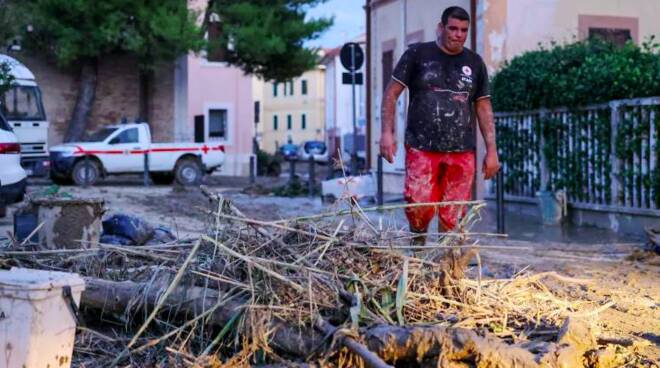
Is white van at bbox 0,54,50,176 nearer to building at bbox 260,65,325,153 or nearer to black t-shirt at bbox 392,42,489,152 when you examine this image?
black t-shirt at bbox 392,42,489,152

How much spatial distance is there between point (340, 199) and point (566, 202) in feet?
25.9

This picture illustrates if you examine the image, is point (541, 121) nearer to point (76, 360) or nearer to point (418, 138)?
point (418, 138)

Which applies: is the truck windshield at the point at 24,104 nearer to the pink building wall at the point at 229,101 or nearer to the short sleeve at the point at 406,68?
the pink building wall at the point at 229,101

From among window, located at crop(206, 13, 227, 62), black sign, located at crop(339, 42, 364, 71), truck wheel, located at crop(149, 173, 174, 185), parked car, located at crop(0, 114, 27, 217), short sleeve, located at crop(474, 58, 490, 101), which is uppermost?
window, located at crop(206, 13, 227, 62)

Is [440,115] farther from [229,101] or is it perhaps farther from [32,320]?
[229,101]

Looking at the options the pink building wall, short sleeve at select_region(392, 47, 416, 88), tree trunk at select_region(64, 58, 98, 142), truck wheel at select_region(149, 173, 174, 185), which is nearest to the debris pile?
short sleeve at select_region(392, 47, 416, 88)

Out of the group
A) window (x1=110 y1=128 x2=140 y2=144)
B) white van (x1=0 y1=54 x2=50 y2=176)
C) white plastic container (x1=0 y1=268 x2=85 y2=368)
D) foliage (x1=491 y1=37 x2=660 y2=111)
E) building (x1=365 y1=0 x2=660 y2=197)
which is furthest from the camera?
window (x1=110 y1=128 x2=140 y2=144)

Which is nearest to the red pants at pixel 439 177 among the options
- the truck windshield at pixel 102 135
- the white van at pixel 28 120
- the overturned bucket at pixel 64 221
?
the overturned bucket at pixel 64 221

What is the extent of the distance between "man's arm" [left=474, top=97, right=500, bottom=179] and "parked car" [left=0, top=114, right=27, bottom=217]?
7021 mm

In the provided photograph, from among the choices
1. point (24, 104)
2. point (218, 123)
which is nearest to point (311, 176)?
point (24, 104)

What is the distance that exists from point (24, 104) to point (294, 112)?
2309 inches

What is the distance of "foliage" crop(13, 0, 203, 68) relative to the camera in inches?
1027

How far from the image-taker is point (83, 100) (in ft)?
97.1

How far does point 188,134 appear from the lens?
32.4 meters
